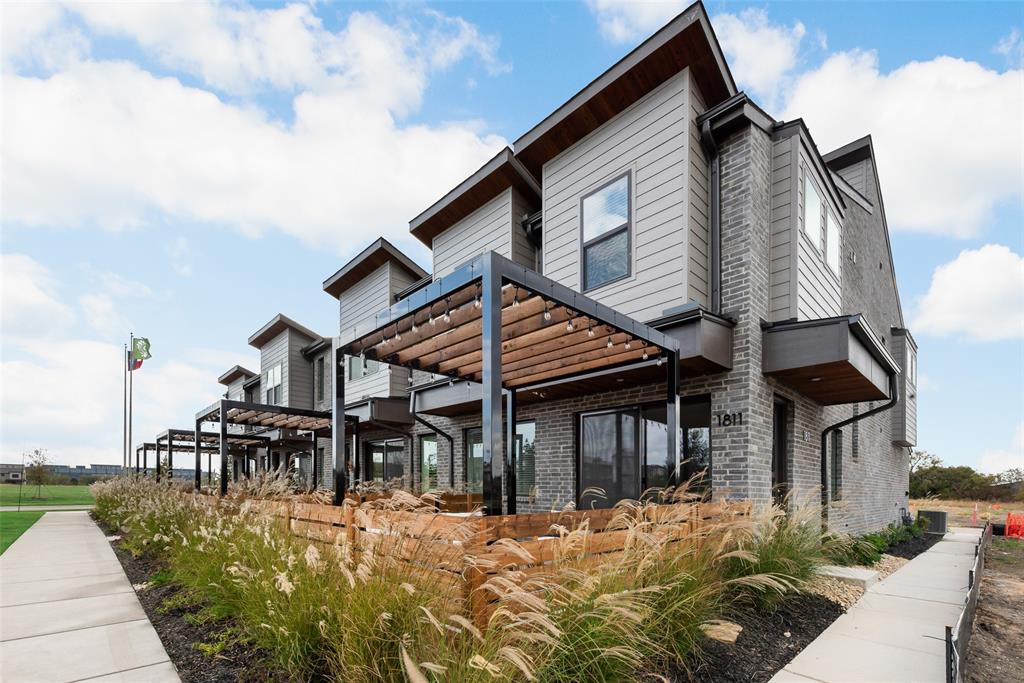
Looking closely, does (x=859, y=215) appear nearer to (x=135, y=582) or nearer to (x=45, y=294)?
(x=135, y=582)

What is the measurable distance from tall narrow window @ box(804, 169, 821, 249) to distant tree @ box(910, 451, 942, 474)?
24.1 metres

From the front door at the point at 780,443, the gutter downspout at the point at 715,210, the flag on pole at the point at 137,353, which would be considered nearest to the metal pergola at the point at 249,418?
the gutter downspout at the point at 715,210

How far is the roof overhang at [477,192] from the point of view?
1076 cm

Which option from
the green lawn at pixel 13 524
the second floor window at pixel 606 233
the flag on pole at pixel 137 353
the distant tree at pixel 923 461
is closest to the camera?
the second floor window at pixel 606 233

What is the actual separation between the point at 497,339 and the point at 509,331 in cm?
183

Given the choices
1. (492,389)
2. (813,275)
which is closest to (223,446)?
(492,389)

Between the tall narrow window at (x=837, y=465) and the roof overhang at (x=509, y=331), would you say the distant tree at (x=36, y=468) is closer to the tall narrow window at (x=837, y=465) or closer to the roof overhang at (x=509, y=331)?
the roof overhang at (x=509, y=331)

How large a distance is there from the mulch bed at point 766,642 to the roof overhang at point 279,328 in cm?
1836

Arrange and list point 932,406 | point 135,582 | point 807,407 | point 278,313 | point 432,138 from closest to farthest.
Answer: point 135,582 → point 807,407 → point 432,138 → point 932,406 → point 278,313

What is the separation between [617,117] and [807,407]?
5.49m

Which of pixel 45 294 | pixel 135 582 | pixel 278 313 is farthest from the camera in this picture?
pixel 45 294

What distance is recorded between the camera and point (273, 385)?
70.3 ft

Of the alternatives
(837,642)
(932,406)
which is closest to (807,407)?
(837,642)

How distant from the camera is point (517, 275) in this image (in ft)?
13.4
